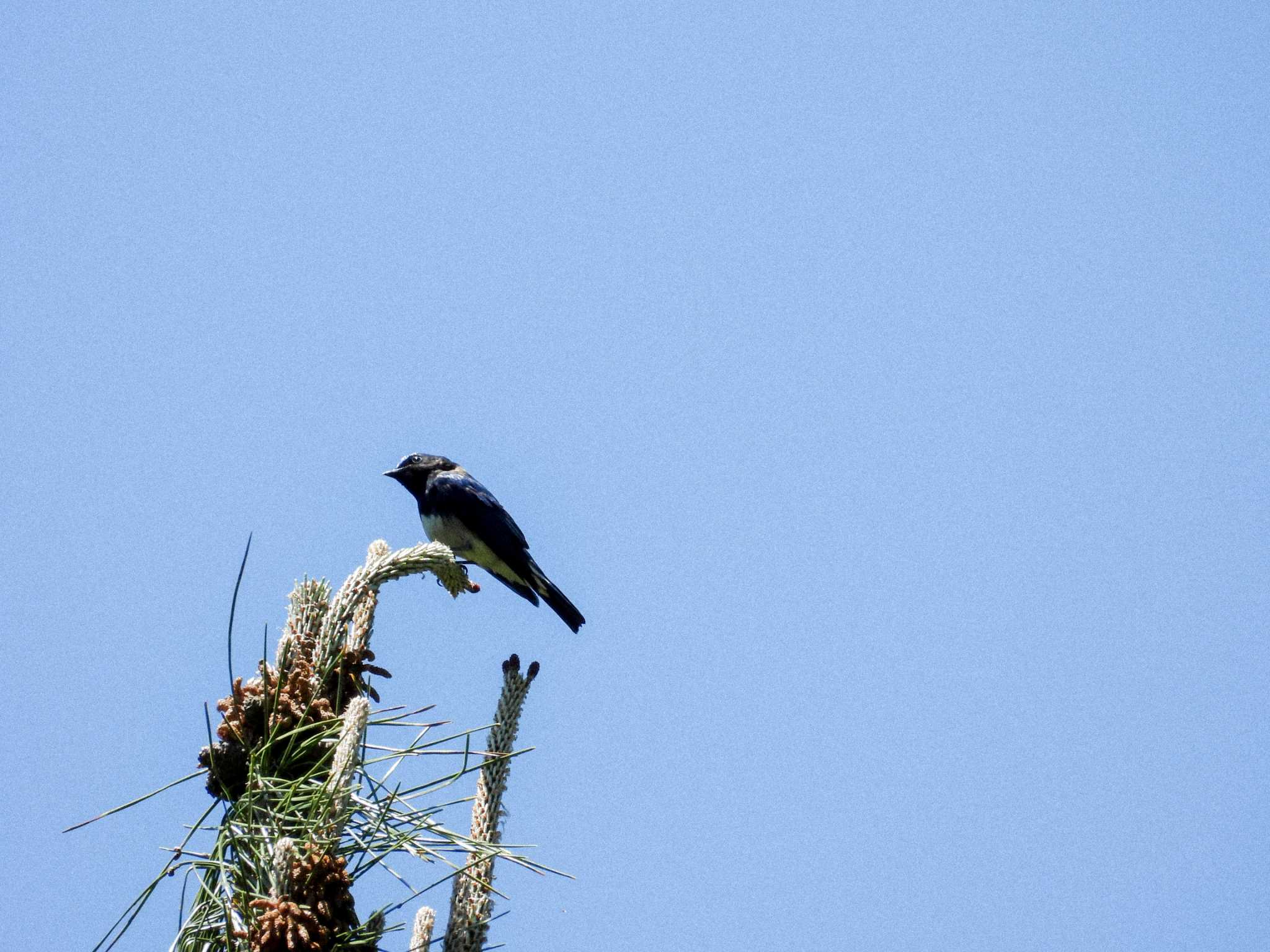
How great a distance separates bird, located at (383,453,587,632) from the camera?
31.4 ft

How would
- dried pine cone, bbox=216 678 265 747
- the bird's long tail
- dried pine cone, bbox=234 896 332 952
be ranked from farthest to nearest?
1. the bird's long tail
2. dried pine cone, bbox=216 678 265 747
3. dried pine cone, bbox=234 896 332 952

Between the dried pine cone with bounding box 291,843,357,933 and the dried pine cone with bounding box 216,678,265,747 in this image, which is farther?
the dried pine cone with bounding box 216,678,265,747

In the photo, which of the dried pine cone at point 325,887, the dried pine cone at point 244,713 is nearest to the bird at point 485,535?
the dried pine cone at point 244,713

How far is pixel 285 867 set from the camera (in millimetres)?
2393

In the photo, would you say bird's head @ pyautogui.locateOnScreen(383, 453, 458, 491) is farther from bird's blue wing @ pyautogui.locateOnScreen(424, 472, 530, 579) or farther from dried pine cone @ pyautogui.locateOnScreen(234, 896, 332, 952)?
dried pine cone @ pyautogui.locateOnScreen(234, 896, 332, 952)

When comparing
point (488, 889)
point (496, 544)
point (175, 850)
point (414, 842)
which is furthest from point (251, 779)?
point (496, 544)

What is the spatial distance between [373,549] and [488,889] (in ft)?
3.60

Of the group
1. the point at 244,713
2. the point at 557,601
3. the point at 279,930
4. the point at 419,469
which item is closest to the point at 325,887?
the point at 279,930

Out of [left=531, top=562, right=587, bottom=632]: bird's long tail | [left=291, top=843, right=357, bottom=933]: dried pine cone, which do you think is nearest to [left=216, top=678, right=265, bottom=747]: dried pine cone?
[left=291, top=843, right=357, bottom=933]: dried pine cone

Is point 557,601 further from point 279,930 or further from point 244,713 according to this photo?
point 279,930

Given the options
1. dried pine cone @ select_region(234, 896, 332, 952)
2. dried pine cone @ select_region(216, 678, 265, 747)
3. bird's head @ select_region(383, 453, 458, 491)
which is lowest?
dried pine cone @ select_region(234, 896, 332, 952)

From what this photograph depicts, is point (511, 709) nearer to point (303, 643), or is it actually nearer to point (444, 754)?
point (444, 754)

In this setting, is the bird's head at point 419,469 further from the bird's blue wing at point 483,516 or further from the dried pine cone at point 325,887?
the dried pine cone at point 325,887

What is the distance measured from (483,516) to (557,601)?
0.93 metres
